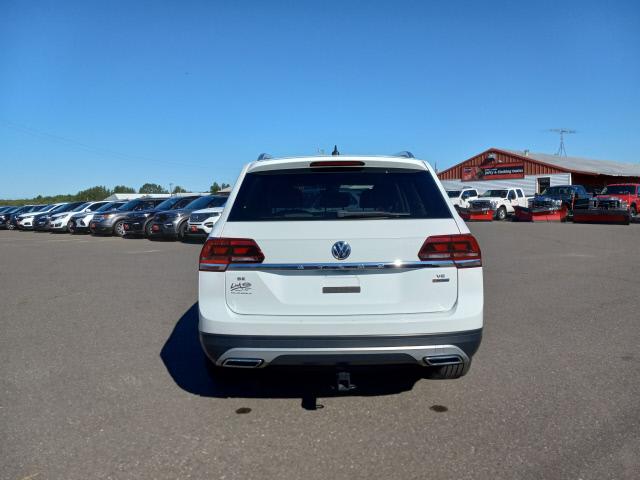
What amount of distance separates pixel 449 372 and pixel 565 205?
95.1 ft

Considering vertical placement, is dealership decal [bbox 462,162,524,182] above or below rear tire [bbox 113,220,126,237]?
above

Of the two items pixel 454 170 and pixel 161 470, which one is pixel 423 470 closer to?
pixel 161 470

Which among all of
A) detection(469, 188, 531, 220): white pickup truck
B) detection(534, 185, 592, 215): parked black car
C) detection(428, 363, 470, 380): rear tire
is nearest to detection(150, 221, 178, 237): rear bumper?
detection(428, 363, 470, 380): rear tire

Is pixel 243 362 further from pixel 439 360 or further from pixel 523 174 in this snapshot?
pixel 523 174

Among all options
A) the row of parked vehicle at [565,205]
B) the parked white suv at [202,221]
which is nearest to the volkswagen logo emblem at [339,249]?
the parked white suv at [202,221]

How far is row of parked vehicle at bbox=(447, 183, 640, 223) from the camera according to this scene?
1029 inches

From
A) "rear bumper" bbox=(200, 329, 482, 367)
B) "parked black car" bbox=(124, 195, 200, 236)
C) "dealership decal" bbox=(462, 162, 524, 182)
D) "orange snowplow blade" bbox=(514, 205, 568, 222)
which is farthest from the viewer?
"dealership decal" bbox=(462, 162, 524, 182)

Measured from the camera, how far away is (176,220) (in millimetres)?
18688

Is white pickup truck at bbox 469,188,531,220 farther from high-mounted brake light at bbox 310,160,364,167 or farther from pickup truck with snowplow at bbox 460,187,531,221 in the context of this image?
high-mounted brake light at bbox 310,160,364,167

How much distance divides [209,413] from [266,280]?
114cm

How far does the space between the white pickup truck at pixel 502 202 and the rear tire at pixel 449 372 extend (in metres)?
29.5

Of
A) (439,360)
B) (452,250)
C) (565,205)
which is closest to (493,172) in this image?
(565,205)

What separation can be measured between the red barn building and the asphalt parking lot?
42131 mm

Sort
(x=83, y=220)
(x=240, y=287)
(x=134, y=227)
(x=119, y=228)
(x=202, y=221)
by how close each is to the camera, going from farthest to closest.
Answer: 1. (x=83, y=220)
2. (x=119, y=228)
3. (x=134, y=227)
4. (x=202, y=221)
5. (x=240, y=287)
